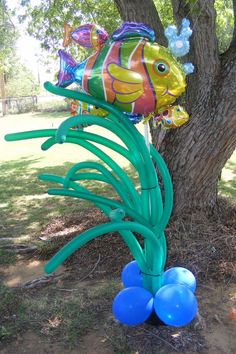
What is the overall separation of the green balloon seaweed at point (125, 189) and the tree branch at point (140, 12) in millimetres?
2011

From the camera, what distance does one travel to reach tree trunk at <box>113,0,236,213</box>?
3984mm

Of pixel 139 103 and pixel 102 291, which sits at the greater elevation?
pixel 139 103

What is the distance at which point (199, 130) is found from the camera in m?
4.08

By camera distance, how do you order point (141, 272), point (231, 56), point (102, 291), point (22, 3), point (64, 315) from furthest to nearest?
point (22, 3) → point (231, 56) → point (102, 291) → point (64, 315) → point (141, 272)

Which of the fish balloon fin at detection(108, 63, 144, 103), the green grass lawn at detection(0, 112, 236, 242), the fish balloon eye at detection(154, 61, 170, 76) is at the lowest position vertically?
the green grass lawn at detection(0, 112, 236, 242)

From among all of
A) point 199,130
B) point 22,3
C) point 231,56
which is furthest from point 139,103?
point 22,3

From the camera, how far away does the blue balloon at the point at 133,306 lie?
273 cm

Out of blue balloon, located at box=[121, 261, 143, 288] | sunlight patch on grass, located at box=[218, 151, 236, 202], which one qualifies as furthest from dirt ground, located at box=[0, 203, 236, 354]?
sunlight patch on grass, located at box=[218, 151, 236, 202]

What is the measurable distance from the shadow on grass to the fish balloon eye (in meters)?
3.33

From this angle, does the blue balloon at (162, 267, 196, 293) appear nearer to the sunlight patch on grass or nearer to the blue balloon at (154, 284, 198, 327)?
the blue balloon at (154, 284, 198, 327)

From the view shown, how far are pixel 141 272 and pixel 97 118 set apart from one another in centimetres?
119

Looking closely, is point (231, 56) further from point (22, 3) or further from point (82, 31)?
point (22, 3)

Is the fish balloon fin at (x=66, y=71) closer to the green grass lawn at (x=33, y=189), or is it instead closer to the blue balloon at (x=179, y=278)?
the blue balloon at (x=179, y=278)

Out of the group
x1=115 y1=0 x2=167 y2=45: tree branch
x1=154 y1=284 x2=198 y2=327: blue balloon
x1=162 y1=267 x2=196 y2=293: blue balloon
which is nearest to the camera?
x1=154 y1=284 x2=198 y2=327: blue balloon
